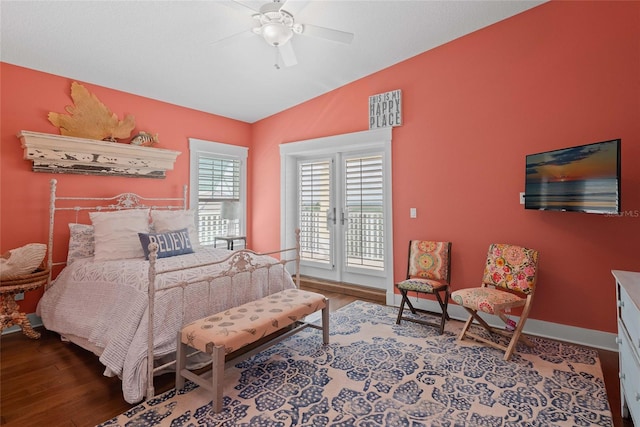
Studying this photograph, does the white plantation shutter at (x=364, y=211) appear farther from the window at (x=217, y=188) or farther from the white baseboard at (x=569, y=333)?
the window at (x=217, y=188)

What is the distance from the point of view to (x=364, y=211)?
14.8 ft

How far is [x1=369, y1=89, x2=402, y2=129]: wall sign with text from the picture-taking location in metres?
3.92

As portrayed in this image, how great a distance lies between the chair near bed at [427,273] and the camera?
328cm

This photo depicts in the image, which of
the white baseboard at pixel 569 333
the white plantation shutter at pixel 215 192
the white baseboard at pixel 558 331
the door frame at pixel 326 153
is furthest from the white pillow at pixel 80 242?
the white baseboard at pixel 569 333

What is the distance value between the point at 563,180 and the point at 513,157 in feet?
1.98

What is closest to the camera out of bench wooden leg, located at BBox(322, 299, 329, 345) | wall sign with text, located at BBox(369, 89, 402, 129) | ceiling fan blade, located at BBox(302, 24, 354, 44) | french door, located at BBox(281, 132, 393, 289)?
ceiling fan blade, located at BBox(302, 24, 354, 44)

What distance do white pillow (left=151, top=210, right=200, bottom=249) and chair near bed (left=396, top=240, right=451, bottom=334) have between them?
8.33 feet

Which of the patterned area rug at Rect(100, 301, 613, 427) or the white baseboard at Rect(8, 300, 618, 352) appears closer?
the patterned area rug at Rect(100, 301, 613, 427)

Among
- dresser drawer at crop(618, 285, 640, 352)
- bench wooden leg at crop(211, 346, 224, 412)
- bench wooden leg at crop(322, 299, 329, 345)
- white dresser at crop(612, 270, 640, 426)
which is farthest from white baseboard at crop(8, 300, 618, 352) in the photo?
bench wooden leg at crop(211, 346, 224, 412)

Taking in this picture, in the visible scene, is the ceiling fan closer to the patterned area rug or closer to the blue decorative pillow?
the blue decorative pillow

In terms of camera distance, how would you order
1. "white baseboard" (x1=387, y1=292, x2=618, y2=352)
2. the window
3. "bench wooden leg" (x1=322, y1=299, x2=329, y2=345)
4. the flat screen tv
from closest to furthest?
the flat screen tv → "white baseboard" (x1=387, y1=292, x2=618, y2=352) → "bench wooden leg" (x1=322, y1=299, x2=329, y2=345) → the window

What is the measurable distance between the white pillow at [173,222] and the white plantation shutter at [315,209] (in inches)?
72.7

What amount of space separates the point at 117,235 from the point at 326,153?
2951mm

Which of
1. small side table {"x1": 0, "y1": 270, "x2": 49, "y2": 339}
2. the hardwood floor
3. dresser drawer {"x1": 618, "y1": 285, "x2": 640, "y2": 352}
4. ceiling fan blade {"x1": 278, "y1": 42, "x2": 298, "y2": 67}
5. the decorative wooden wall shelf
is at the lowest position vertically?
the hardwood floor
